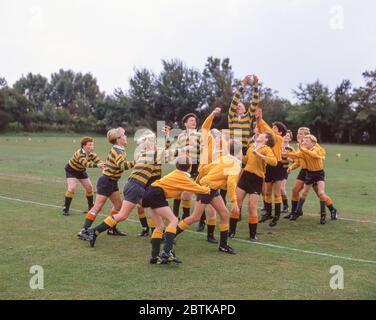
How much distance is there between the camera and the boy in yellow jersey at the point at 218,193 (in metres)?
8.57

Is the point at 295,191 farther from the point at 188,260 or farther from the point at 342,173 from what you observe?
the point at 342,173

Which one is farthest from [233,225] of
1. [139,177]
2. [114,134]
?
[114,134]

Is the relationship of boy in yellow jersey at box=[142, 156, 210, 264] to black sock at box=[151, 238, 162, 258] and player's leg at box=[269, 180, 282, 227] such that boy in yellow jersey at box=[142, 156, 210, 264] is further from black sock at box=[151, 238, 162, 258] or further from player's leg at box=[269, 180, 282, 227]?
player's leg at box=[269, 180, 282, 227]

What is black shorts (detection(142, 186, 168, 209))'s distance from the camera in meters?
7.75

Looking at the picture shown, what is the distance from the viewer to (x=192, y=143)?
32.3 ft

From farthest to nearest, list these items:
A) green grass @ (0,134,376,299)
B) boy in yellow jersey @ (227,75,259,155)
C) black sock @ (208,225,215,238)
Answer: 1. boy in yellow jersey @ (227,75,259,155)
2. black sock @ (208,225,215,238)
3. green grass @ (0,134,376,299)

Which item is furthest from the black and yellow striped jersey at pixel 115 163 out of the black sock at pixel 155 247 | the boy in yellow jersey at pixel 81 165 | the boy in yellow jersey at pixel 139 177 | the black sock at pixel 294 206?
the black sock at pixel 294 206

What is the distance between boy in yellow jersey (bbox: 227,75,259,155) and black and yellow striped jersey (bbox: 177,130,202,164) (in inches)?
51.0

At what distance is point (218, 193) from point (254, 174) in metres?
1.48

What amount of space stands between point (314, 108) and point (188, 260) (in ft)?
195

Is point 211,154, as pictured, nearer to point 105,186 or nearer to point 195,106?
point 105,186

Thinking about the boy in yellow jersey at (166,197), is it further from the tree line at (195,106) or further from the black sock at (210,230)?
the tree line at (195,106)

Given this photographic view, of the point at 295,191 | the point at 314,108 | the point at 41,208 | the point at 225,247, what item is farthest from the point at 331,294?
the point at 314,108

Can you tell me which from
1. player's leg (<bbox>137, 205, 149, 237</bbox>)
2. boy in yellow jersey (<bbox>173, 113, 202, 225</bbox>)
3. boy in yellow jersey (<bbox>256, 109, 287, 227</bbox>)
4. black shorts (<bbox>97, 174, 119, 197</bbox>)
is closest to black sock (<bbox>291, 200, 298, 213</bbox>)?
boy in yellow jersey (<bbox>256, 109, 287, 227</bbox>)
